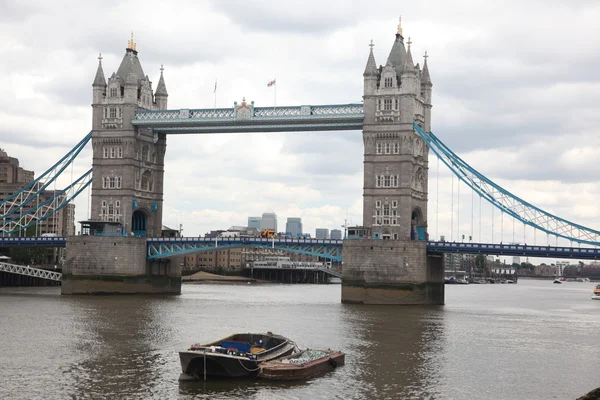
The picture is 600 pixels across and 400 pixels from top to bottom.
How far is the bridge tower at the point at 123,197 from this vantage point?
341 feet

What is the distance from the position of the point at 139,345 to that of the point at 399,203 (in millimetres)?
49017

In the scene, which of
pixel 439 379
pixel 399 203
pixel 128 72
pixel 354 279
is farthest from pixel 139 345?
pixel 128 72

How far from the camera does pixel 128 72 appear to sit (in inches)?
4400

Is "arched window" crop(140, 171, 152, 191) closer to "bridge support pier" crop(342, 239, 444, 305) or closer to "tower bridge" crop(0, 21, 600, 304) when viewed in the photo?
"tower bridge" crop(0, 21, 600, 304)

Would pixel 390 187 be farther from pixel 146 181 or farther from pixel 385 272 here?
pixel 146 181

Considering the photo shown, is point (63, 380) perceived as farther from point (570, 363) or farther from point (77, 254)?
point (77, 254)

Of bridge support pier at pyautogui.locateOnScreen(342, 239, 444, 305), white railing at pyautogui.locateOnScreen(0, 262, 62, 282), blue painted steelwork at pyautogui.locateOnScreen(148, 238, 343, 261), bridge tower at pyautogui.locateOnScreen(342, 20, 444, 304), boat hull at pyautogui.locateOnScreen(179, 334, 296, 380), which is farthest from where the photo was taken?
white railing at pyautogui.locateOnScreen(0, 262, 62, 282)

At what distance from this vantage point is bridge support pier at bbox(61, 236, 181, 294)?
103 meters

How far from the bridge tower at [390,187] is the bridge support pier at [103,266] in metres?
27.0

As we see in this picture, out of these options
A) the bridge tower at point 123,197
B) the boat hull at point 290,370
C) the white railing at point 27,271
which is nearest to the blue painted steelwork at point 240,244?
the bridge tower at point 123,197

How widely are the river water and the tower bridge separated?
759 centimetres

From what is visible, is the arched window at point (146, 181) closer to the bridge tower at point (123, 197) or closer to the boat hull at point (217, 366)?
the bridge tower at point (123, 197)

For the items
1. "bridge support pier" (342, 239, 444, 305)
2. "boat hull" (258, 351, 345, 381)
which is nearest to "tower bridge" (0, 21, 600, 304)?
"bridge support pier" (342, 239, 444, 305)

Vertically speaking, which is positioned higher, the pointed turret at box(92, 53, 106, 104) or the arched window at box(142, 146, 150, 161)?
the pointed turret at box(92, 53, 106, 104)
